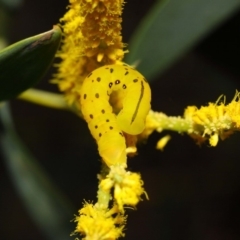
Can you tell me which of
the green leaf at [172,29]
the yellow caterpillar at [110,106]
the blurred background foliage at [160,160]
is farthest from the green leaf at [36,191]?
the yellow caterpillar at [110,106]

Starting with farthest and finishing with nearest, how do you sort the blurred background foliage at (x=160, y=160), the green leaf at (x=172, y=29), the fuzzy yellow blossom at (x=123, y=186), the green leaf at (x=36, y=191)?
the blurred background foliage at (x=160, y=160)
the green leaf at (x=36, y=191)
the green leaf at (x=172, y=29)
the fuzzy yellow blossom at (x=123, y=186)

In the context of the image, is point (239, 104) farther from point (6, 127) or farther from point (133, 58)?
point (6, 127)

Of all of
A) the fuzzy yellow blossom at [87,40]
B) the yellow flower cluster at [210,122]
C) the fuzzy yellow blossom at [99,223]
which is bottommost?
the fuzzy yellow blossom at [99,223]

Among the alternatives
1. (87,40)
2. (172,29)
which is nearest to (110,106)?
(87,40)

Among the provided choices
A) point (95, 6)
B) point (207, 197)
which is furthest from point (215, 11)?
point (207, 197)

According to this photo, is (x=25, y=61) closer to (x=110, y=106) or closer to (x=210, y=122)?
(x=110, y=106)

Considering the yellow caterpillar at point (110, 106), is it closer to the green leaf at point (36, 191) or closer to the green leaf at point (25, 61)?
the green leaf at point (25, 61)

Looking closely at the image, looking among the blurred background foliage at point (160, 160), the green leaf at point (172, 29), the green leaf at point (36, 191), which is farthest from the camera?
the blurred background foliage at point (160, 160)
